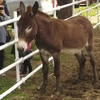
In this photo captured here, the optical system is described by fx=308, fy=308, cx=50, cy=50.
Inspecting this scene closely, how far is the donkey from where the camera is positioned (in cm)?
475

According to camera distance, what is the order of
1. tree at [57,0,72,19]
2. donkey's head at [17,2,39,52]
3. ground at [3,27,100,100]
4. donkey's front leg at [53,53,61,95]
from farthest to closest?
tree at [57,0,72,19] → ground at [3,27,100,100] → donkey's front leg at [53,53,61,95] → donkey's head at [17,2,39,52]

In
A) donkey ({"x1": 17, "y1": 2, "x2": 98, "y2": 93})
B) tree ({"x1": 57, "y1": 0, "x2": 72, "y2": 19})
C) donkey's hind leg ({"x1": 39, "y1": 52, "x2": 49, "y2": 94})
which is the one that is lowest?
tree ({"x1": 57, "y1": 0, "x2": 72, "y2": 19})

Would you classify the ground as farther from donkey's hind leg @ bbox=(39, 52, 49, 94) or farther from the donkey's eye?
the donkey's eye

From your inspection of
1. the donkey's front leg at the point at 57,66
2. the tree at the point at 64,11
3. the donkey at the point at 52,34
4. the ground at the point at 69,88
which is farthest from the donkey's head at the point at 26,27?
the tree at the point at 64,11

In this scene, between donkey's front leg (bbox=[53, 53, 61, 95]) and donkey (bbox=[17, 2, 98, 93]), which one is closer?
donkey (bbox=[17, 2, 98, 93])

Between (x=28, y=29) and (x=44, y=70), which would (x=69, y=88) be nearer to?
(x=44, y=70)

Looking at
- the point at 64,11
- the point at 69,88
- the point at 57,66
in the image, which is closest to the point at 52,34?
the point at 57,66

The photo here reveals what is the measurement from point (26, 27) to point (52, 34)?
2.03ft

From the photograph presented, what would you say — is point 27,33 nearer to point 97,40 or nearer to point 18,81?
point 18,81

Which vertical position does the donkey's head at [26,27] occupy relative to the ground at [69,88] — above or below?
above

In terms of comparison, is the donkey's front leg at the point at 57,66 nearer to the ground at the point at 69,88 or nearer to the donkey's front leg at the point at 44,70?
the ground at the point at 69,88

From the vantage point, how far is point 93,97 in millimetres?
5371

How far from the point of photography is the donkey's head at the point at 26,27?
15.4ft

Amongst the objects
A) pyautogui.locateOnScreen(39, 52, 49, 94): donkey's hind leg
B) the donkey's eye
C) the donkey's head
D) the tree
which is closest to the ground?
pyautogui.locateOnScreen(39, 52, 49, 94): donkey's hind leg
